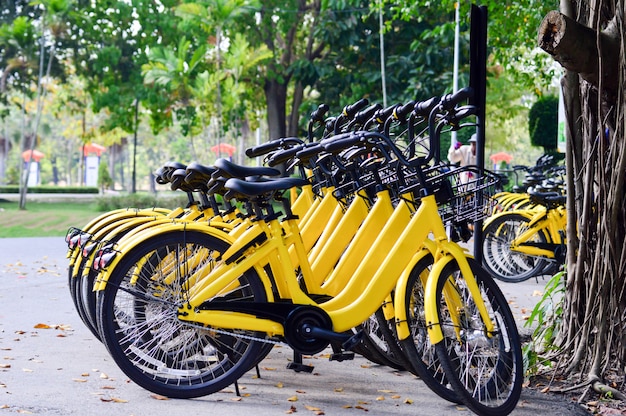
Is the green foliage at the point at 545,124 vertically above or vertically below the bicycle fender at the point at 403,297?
above

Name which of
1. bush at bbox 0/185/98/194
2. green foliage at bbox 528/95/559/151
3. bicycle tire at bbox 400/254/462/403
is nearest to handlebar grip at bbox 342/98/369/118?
bicycle tire at bbox 400/254/462/403

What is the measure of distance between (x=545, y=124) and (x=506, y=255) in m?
11.5

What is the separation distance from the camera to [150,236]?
475 cm

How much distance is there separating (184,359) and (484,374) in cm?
147

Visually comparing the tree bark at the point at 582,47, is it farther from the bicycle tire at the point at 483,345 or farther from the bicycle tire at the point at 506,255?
the bicycle tire at the point at 506,255

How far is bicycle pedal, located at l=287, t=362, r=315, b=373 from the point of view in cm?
529

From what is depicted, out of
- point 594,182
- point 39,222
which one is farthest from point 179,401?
point 39,222

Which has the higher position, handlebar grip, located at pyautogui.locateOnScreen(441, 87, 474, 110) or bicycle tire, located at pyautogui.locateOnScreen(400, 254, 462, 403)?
handlebar grip, located at pyautogui.locateOnScreen(441, 87, 474, 110)

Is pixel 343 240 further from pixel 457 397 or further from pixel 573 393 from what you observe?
pixel 573 393

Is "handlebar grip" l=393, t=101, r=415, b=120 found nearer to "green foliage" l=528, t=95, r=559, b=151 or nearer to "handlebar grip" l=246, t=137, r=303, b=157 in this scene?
"handlebar grip" l=246, t=137, r=303, b=157

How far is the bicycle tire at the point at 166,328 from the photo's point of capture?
4742mm

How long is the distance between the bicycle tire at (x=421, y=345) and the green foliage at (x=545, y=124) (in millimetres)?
16784

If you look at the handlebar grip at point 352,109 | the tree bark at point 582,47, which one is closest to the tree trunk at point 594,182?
the tree bark at point 582,47

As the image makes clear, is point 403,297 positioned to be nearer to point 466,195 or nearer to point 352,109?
point 466,195
